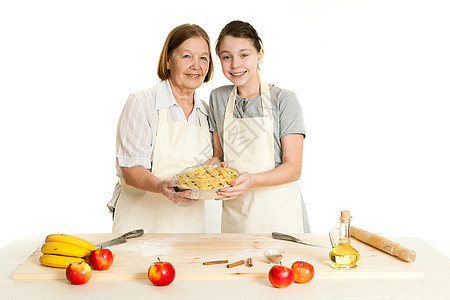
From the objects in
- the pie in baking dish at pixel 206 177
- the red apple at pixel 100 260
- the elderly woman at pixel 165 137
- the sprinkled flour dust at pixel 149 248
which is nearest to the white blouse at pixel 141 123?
the elderly woman at pixel 165 137

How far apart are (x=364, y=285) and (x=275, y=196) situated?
1.11 meters

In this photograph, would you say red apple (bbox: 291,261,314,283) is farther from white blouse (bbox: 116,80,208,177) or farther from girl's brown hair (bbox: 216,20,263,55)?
girl's brown hair (bbox: 216,20,263,55)

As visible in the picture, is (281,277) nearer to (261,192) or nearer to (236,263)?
(236,263)

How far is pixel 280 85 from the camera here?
4.31 meters

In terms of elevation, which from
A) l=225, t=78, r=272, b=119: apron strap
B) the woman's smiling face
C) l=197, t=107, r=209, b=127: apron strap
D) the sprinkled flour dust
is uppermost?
the woman's smiling face

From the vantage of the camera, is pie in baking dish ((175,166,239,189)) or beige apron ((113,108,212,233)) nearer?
pie in baking dish ((175,166,239,189))

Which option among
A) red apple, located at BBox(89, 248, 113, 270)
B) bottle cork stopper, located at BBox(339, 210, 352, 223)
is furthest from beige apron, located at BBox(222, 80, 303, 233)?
red apple, located at BBox(89, 248, 113, 270)

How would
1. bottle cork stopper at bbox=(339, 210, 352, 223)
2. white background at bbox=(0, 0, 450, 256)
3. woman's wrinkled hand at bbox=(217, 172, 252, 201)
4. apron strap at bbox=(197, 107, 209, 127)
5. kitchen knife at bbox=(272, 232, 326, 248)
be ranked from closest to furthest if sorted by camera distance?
bottle cork stopper at bbox=(339, 210, 352, 223)
kitchen knife at bbox=(272, 232, 326, 248)
woman's wrinkled hand at bbox=(217, 172, 252, 201)
apron strap at bbox=(197, 107, 209, 127)
white background at bbox=(0, 0, 450, 256)

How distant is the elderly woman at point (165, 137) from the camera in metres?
2.81

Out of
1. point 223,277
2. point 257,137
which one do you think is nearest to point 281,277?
point 223,277

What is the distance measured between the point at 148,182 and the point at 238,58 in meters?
0.82

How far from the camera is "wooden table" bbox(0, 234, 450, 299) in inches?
68.6

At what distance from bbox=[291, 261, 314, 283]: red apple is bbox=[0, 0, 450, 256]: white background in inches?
92.6

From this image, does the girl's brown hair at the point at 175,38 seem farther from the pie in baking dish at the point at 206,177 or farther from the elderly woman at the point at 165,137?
the pie in baking dish at the point at 206,177
